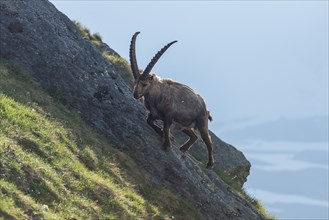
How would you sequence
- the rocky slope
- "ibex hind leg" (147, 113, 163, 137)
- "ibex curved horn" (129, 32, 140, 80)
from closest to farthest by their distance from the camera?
the rocky slope
"ibex curved horn" (129, 32, 140, 80)
"ibex hind leg" (147, 113, 163, 137)

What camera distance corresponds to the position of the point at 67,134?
22047 mm

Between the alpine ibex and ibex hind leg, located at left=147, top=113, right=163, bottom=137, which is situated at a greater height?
the alpine ibex

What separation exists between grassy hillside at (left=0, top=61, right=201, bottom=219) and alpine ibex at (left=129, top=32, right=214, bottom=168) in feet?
8.48

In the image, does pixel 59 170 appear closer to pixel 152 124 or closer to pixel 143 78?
pixel 143 78

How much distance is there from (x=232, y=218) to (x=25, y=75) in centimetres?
1140

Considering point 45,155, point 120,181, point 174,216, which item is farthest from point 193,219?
point 45,155

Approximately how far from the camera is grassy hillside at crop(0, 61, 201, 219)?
53.5 ft

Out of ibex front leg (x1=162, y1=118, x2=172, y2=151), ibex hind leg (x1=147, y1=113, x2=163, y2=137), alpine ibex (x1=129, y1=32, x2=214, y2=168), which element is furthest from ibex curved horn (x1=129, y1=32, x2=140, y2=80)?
ibex front leg (x1=162, y1=118, x2=172, y2=151)

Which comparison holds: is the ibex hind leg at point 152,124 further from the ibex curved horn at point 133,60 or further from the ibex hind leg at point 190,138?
the ibex hind leg at point 190,138

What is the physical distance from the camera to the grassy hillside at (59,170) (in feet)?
53.5

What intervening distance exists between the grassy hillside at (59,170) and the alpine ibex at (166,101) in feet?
8.48

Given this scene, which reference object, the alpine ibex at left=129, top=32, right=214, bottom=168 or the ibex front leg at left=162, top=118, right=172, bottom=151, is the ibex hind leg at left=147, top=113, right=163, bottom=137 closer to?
the alpine ibex at left=129, top=32, right=214, bottom=168

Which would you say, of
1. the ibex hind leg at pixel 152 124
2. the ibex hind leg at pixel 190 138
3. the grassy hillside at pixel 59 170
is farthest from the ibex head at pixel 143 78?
the ibex hind leg at pixel 190 138

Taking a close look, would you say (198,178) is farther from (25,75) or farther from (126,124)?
(25,75)
